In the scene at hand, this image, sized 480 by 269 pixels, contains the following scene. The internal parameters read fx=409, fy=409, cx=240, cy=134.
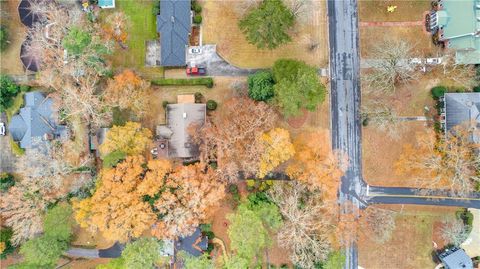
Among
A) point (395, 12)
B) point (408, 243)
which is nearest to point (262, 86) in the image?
point (395, 12)

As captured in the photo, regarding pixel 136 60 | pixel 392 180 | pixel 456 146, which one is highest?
pixel 136 60

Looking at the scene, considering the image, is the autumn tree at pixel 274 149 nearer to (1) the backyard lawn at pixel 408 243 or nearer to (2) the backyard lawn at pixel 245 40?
(2) the backyard lawn at pixel 245 40

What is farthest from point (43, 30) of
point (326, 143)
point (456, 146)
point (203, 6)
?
point (456, 146)

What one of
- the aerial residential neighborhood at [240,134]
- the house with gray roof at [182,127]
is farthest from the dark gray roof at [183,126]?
the aerial residential neighborhood at [240,134]

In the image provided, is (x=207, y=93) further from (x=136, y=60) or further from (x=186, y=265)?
(x=186, y=265)

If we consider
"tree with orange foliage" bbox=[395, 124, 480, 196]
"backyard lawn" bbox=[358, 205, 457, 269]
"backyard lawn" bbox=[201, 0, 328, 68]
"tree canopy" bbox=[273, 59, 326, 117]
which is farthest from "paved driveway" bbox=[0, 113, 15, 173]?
"tree with orange foliage" bbox=[395, 124, 480, 196]

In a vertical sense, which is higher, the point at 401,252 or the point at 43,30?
the point at 43,30

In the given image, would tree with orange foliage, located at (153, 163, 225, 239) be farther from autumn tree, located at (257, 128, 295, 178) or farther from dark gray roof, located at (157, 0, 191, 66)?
dark gray roof, located at (157, 0, 191, 66)
